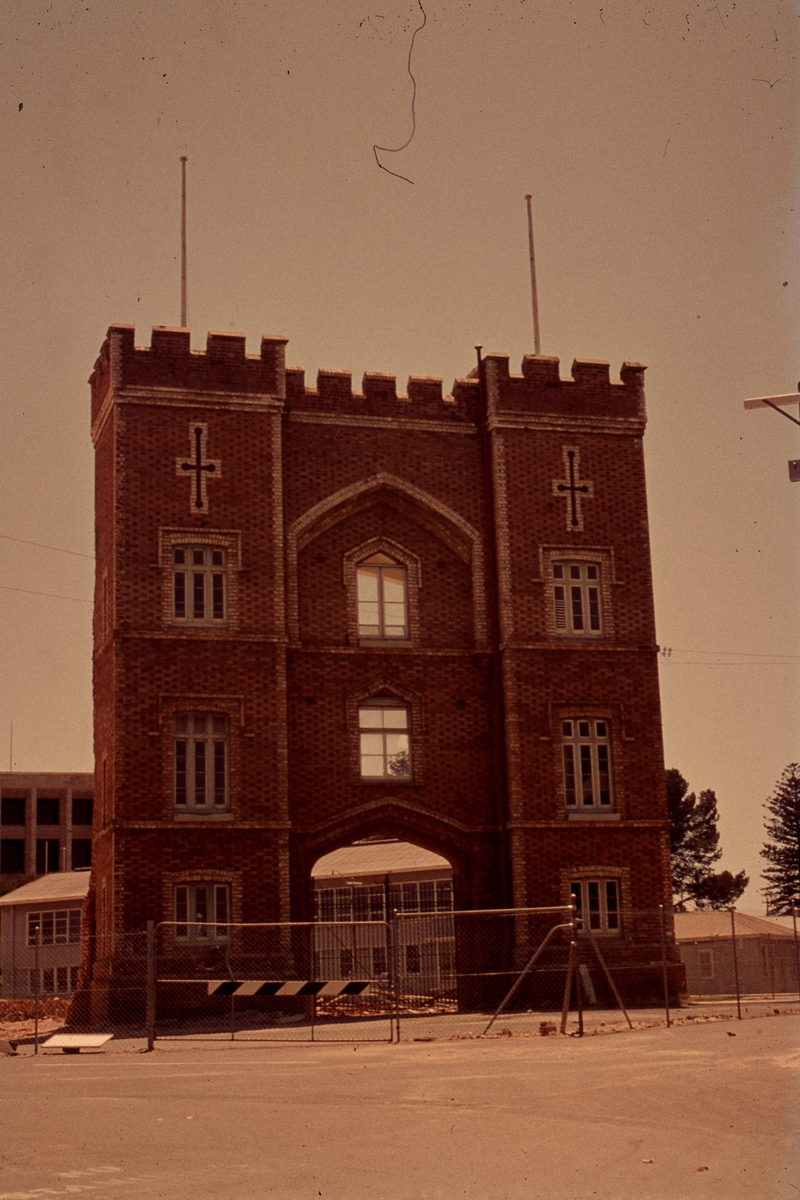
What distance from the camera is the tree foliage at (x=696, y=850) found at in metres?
87.0

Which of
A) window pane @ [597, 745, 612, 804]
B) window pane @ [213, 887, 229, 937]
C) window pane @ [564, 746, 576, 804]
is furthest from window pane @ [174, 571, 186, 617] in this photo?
window pane @ [597, 745, 612, 804]

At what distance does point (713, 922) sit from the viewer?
58.2 meters

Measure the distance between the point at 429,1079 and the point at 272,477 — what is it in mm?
18483

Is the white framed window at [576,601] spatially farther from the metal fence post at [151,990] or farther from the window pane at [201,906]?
the metal fence post at [151,990]

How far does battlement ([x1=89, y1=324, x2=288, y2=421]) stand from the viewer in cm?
3397

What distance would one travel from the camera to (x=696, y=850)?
3477 inches

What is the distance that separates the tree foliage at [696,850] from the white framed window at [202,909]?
56708 millimetres

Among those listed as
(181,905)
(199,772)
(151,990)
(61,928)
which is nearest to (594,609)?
(199,772)

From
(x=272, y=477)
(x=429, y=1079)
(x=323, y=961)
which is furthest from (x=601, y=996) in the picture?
(x=429, y=1079)

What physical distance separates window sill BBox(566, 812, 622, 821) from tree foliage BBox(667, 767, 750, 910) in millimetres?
52435

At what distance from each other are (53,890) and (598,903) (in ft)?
121

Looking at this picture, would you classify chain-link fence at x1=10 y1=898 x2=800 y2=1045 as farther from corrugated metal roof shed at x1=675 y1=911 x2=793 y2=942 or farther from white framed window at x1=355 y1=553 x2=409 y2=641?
corrugated metal roof shed at x1=675 y1=911 x2=793 y2=942

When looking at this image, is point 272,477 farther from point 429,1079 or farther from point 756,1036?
point 429,1079

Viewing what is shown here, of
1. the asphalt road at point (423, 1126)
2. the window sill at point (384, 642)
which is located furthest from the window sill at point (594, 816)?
the asphalt road at point (423, 1126)
